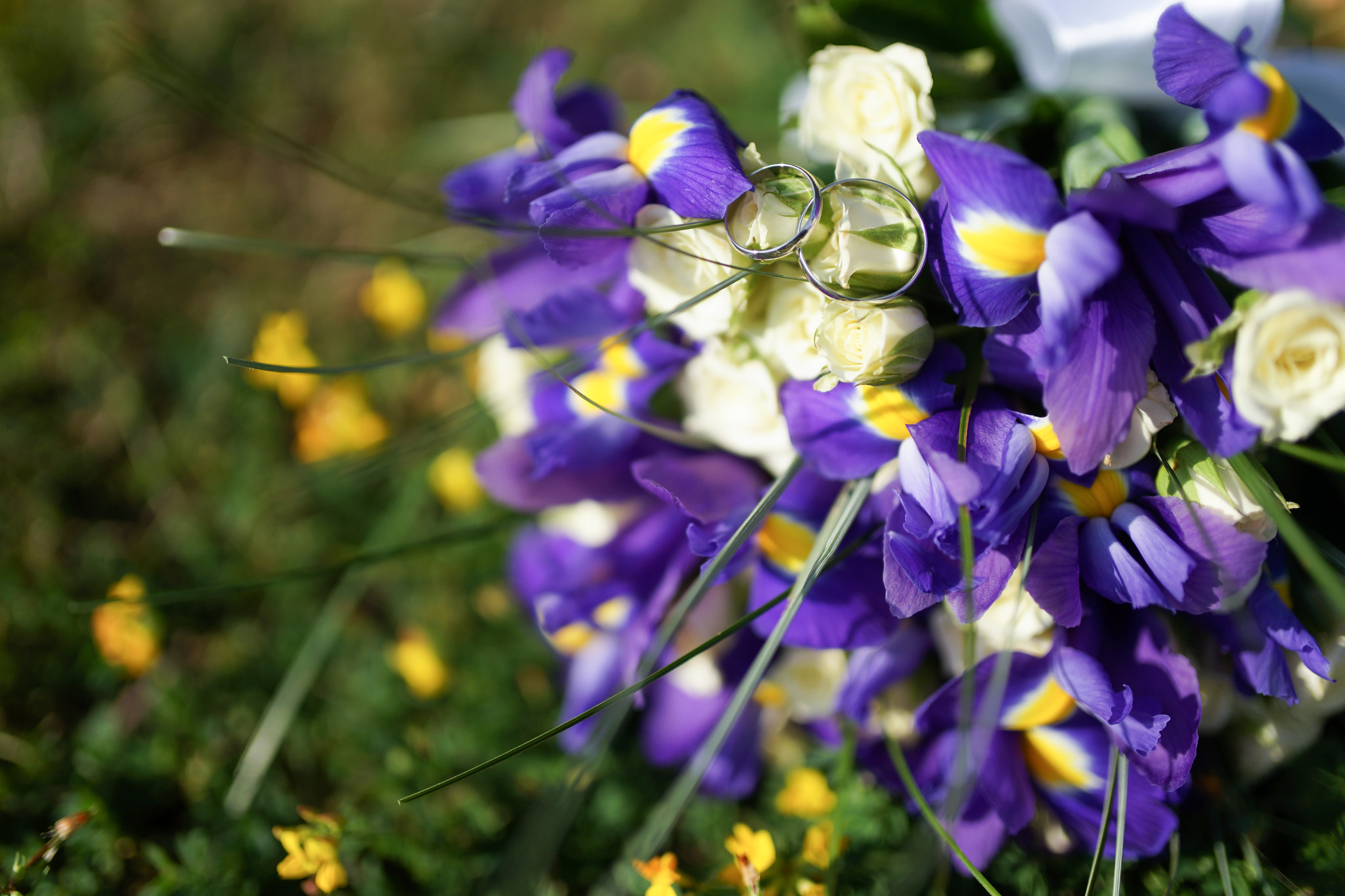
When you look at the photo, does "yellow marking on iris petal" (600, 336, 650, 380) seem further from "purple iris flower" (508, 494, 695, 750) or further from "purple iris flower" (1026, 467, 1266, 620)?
"purple iris flower" (1026, 467, 1266, 620)

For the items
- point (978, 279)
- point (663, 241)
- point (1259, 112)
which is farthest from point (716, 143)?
point (1259, 112)

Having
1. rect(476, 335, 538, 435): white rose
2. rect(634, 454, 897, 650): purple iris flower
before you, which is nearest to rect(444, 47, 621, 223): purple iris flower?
rect(476, 335, 538, 435): white rose

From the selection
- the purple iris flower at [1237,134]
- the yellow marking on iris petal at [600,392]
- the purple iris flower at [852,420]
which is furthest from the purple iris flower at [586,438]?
the purple iris flower at [1237,134]

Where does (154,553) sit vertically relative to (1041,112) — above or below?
below

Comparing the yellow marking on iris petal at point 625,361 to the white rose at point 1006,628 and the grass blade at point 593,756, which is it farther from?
the white rose at point 1006,628

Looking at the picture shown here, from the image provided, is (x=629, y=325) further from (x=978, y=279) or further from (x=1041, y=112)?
(x=1041, y=112)

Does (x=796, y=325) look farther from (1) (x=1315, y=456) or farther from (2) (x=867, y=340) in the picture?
(1) (x=1315, y=456)
